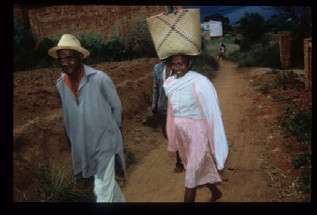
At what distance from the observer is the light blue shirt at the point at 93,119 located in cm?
227

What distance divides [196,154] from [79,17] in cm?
441

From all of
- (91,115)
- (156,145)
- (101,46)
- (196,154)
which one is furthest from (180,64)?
(101,46)

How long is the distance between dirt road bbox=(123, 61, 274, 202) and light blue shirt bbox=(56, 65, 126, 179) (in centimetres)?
93

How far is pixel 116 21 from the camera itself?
5.65 meters

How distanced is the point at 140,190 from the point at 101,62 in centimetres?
338

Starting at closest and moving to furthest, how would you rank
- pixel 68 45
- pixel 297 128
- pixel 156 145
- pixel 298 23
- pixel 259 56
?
pixel 68 45 < pixel 297 128 < pixel 156 145 < pixel 298 23 < pixel 259 56

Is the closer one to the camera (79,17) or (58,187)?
(58,187)

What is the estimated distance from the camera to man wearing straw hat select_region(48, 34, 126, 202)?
7.42ft

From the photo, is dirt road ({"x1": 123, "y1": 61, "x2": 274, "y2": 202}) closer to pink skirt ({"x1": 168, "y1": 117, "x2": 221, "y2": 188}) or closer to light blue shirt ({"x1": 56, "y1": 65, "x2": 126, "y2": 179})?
pink skirt ({"x1": 168, "y1": 117, "x2": 221, "y2": 188})

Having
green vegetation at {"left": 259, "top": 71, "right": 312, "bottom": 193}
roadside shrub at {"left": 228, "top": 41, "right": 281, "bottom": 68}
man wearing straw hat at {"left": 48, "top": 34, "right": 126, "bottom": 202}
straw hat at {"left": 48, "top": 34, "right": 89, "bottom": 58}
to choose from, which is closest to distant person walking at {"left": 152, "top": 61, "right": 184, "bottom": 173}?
man wearing straw hat at {"left": 48, "top": 34, "right": 126, "bottom": 202}

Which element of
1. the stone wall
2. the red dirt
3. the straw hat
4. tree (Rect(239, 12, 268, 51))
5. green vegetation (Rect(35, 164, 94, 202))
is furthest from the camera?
the stone wall

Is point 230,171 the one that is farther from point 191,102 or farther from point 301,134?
point 191,102

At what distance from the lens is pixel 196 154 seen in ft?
7.48
